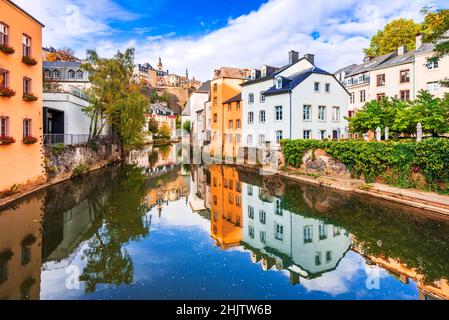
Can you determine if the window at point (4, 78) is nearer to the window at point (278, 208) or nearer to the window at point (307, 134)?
the window at point (278, 208)

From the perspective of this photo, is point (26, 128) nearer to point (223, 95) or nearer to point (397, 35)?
point (223, 95)

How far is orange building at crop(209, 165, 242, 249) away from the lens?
11.8m

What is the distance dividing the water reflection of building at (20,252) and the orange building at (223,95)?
29.1 meters

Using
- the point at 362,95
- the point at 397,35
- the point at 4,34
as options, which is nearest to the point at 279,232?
the point at 4,34

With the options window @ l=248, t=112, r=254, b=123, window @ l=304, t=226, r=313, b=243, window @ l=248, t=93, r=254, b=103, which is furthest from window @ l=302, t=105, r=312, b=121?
window @ l=304, t=226, r=313, b=243

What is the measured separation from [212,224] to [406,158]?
11.4m

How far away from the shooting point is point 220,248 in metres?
10.6

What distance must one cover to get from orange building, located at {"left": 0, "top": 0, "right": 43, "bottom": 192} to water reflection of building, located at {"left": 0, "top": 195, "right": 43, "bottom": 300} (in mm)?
3100

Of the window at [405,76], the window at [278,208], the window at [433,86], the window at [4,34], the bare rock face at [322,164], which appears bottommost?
the window at [278,208]

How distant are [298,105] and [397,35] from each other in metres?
27.5

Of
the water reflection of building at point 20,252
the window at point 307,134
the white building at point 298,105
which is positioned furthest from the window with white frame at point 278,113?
the water reflection of building at point 20,252

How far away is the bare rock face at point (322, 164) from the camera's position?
22.1 m

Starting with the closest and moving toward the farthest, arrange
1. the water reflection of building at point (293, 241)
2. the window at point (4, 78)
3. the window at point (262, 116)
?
the water reflection of building at point (293, 241)
the window at point (4, 78)
the window at point (262, 116)
